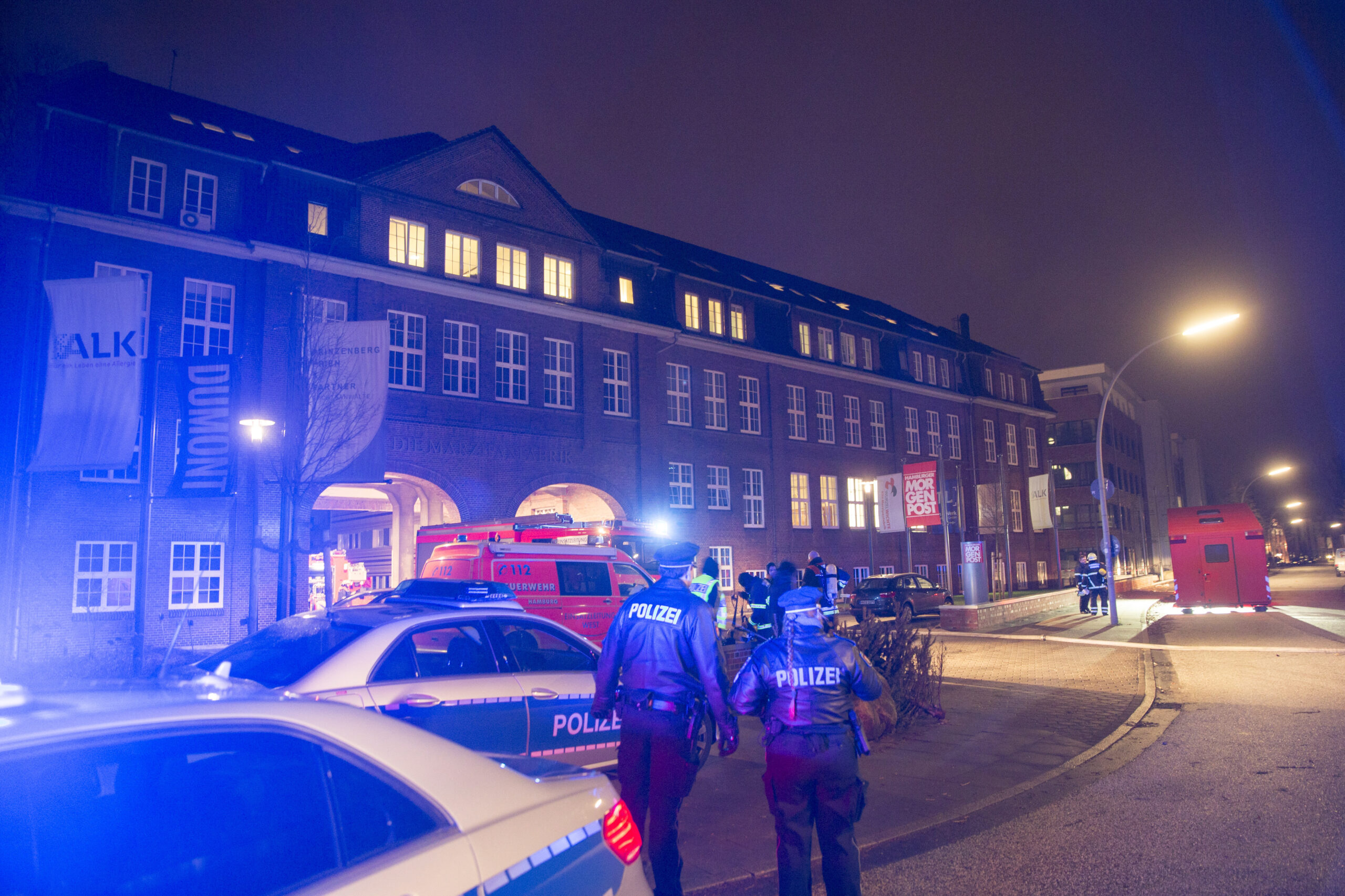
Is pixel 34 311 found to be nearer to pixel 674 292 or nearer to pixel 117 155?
pixel 117 155

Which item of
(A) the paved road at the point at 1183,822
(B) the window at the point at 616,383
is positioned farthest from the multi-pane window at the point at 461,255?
(A) the paved road at the point at 1183,822

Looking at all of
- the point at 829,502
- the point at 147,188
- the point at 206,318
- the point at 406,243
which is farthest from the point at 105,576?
the point at 829,502

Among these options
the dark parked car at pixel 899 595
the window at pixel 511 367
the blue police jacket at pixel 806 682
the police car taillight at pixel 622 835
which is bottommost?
the dark parked car at pixel 899 595

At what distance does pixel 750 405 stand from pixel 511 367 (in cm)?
1154

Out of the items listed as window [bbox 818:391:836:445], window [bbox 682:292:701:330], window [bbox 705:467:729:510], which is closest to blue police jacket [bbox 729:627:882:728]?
window [bbox 705:467:729:510]

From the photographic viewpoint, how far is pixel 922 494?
28.7 metres

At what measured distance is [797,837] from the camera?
4.14 meters

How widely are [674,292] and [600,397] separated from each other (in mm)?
6104

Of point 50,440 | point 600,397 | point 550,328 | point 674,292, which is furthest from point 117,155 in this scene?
point 674,292

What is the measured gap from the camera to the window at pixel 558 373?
25.9 metres

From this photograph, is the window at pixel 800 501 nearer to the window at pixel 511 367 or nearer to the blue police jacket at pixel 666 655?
the window at pixel 511 367

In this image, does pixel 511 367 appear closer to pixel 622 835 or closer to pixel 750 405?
pixel 750 405

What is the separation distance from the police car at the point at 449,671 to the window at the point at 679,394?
23497mm

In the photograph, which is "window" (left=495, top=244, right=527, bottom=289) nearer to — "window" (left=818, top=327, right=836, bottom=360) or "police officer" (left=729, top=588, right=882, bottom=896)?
"window" (left=818, top=327, right=836, bottom=360)
